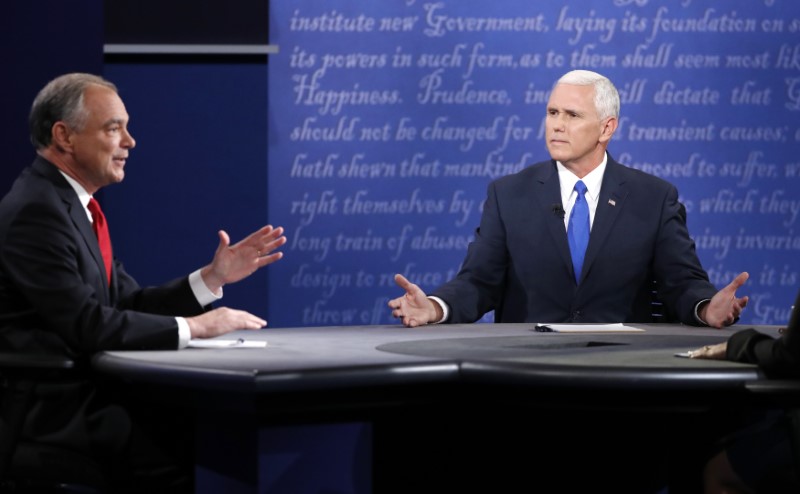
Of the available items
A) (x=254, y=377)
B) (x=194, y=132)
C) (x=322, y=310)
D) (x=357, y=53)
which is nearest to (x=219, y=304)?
(x=322, y=310)

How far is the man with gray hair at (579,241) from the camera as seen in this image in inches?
148

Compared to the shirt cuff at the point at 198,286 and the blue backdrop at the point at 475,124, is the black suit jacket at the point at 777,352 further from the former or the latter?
the blue backdrop at the point at 475,124

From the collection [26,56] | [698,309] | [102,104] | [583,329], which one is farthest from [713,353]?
[26,56]

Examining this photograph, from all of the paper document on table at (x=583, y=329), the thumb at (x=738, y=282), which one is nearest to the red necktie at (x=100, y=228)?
the paper document on table at (x=583, y=329)

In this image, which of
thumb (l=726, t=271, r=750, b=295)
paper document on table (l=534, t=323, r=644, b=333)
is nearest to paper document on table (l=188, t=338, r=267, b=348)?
paper document on table (l=534, t=323, r=644, b=333)

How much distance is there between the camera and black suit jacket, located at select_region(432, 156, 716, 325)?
3.75 metres

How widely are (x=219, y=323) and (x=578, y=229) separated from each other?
1616 mm

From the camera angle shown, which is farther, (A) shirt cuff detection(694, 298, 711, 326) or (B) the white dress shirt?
(A) shirt cuff detection(694, 298, 711, 326)

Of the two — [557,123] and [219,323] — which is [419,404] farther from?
[557,123]

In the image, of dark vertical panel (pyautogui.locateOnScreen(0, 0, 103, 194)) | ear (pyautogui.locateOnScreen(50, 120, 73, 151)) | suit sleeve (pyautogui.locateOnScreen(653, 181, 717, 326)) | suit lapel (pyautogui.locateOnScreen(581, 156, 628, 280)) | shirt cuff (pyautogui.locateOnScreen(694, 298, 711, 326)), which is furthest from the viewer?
dark vertical panel (pyautogui.locateOnScreen(0, 0, 103, 194))

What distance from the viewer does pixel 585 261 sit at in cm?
378

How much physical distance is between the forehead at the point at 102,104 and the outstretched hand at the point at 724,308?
70.2 inches

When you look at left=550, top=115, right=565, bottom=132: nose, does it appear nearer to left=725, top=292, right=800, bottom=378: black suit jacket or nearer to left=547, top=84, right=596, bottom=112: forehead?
left=547, top=84, right=596, bottom=112: forehead

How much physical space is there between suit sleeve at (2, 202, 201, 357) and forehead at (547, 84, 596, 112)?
1.84m
